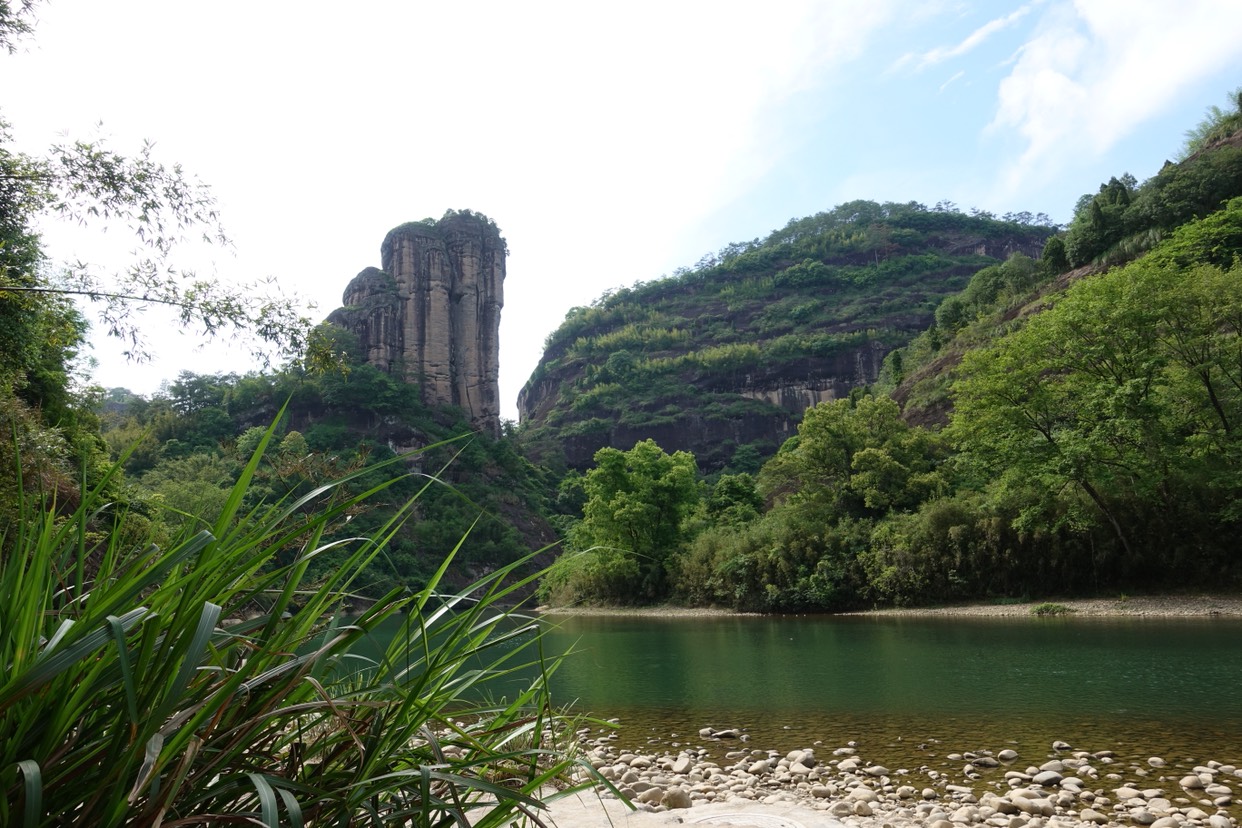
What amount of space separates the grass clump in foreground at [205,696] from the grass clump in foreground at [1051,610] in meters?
22.1

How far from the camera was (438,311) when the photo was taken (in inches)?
3118

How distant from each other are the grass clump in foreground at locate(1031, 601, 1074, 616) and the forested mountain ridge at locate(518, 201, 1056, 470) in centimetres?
5989

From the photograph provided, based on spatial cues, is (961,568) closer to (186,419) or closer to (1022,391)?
(1022,391)

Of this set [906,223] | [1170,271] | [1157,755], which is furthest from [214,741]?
[906,223]

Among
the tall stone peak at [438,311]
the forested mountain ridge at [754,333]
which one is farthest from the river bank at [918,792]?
the forested mountain ridge at [754,333]

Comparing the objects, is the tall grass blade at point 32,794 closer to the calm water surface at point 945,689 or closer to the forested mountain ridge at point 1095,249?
the calm water surface at point 945,689

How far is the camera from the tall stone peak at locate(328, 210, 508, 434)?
77375 millimetres

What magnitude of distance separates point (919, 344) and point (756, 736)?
4360 centimetres

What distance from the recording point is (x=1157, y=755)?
607cm

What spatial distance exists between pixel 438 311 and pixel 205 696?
265 feet

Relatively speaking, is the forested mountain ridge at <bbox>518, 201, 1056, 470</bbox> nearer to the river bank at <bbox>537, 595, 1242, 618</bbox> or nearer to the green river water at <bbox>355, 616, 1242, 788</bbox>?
the river bank at <bbox>537, 595, 1242, 618</bbox>

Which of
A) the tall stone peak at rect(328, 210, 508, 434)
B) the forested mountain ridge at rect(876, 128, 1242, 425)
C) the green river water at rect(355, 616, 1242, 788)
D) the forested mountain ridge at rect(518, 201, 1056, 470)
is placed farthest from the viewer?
the forested mountain ridge at rect(518, 201, 1056, 470)

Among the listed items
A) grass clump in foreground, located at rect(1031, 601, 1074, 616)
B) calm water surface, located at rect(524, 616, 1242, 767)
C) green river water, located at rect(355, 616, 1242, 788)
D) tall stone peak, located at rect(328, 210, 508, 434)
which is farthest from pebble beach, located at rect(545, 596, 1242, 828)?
tall stone peak, located at rect(328, 210, 508, 434)

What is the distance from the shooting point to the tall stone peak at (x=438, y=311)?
77375mm
